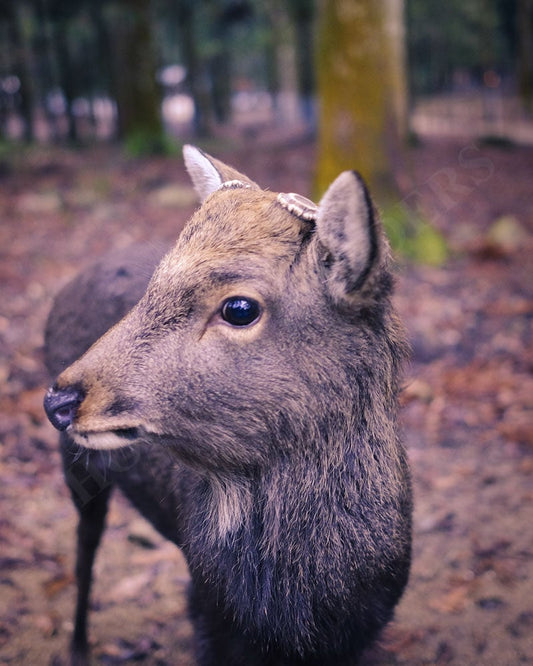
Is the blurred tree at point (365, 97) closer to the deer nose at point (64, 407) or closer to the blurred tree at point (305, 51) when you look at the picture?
the deer nose at point (64, 407)

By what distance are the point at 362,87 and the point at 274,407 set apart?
21.2 feet

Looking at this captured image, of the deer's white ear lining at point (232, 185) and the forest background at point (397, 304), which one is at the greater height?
the deer's white ear lining at point (232, 185)

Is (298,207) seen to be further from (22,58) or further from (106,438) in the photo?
(22,58)

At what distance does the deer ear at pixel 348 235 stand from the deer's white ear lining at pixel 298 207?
12 centimetres

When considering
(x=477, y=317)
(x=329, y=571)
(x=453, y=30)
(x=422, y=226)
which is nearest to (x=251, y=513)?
(x=329, y=571)

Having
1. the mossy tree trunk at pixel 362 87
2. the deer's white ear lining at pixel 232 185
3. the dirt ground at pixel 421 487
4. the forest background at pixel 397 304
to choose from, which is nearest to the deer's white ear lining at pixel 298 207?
the deer's white ear lining at pixel 232 185

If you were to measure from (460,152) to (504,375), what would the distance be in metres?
12.3

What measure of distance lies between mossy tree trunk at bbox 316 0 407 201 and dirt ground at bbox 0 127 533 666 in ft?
1.75

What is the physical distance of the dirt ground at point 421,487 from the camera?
141 inches

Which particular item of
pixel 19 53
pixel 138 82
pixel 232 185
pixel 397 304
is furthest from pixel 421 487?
pixel 19 53

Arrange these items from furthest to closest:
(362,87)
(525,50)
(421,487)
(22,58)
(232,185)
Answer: (525,50)
(22,58)
(362,87)
(421,487)
(232,185)

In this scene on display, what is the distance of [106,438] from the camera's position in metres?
2.07

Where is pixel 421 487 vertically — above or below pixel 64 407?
below

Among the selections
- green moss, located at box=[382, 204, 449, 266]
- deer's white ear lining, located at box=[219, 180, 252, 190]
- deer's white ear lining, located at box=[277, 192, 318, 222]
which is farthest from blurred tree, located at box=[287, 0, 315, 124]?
deer's white ear lining, located at box=[277, 192, 318, 222]
